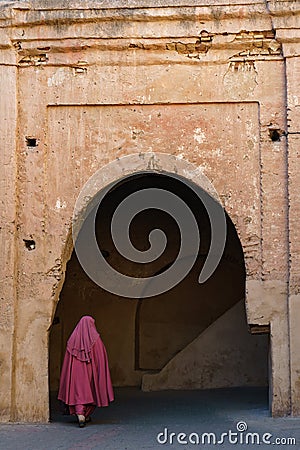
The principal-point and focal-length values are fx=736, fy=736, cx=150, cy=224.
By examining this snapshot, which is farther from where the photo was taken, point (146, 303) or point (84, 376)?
point (146, 303)

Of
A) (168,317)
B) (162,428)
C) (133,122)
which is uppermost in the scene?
(133,122)

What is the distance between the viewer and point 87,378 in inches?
276

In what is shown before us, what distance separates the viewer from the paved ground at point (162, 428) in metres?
6.03

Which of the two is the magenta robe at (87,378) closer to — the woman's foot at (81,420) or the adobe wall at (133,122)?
the woman's foot at (81,420)

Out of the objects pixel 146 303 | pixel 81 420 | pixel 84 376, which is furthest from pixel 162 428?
pixel 146 303

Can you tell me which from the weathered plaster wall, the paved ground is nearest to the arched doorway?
the weathered plaster wall

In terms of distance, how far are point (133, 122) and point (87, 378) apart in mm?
2576

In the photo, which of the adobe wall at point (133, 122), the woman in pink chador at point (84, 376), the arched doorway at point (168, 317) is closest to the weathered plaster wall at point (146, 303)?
the arched doorway at point (168, 317)

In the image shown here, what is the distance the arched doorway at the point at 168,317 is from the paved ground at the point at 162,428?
1.42m

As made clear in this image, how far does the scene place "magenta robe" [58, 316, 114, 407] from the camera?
6.95 metres

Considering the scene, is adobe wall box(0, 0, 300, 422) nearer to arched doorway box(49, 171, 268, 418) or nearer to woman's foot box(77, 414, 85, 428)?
woman's foot box(77, 414, 85, 428)

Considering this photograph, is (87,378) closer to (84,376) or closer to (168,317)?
(84,376)

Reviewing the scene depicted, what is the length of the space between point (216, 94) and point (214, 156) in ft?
2.10

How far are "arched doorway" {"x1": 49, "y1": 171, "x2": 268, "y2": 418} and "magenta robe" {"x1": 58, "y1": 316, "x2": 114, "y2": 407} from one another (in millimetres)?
3216
